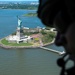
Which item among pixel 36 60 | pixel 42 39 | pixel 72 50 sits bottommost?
pixel 42 39

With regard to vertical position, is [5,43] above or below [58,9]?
below

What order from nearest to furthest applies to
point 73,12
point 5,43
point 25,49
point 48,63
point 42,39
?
point 73,12 < point 48,63 < point 25,49 < point 5,43 < point 42,39

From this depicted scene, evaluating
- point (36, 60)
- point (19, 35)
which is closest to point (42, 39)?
point (19, 35)

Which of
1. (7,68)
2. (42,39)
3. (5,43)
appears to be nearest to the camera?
(7,68)

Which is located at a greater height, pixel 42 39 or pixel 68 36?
pixel 68 36

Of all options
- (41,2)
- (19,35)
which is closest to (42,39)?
(19,35)

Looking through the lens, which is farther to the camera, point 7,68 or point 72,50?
point 7,68

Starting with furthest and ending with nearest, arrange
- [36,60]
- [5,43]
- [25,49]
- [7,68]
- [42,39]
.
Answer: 1. [42,39]
2. [5,43]
3. [25,49]
4. [36,60]
5. [7,68]

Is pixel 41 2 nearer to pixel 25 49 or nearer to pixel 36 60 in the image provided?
pixel 36 60

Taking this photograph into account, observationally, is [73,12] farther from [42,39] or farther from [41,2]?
[42,39]
